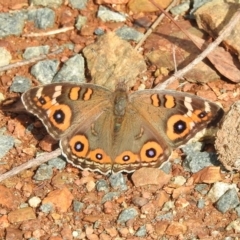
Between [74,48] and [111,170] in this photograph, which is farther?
[74,48]

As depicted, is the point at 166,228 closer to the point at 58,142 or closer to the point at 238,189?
the point at 238,189

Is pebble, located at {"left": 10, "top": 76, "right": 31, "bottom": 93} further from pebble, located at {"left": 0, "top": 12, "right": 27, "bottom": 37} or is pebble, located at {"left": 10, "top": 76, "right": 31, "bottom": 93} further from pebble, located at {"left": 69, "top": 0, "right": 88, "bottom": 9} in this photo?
pebble, located at {"left": 69, "top": 0, "right": 88, "bottom": 9}

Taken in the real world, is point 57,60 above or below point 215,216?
below

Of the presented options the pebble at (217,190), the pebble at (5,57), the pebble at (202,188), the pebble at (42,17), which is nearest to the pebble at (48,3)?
the pebble at (42,17)

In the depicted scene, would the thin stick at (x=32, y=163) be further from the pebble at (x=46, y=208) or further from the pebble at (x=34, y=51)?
the pebble at (x=34, y=51)

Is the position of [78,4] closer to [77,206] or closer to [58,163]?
[58,163]

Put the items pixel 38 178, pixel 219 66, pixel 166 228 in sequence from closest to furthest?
1. pixel 166 228
2. pixel 38 178
3. pixel 219 66

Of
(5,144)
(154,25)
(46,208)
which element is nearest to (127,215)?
(46,208)

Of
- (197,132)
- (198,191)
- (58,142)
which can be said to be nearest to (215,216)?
(198,191)
